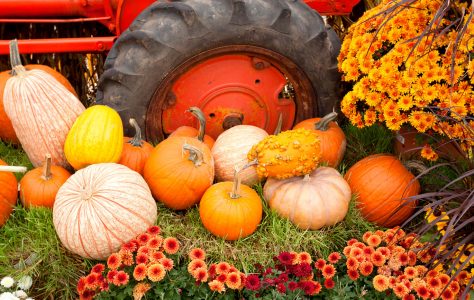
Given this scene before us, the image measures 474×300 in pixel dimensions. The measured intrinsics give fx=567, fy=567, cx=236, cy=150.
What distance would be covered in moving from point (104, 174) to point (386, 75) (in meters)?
1.54

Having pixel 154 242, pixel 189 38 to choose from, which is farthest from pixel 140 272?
pixel 189 38

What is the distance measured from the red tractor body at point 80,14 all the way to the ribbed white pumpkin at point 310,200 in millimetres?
1268

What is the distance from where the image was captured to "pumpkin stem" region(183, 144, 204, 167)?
2.85 meters

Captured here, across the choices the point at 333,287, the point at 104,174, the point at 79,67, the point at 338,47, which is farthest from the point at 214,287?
the point at 79,67

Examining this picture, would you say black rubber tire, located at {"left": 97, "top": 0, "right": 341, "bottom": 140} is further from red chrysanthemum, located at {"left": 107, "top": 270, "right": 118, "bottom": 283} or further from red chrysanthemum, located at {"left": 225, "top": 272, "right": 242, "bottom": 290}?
red chrysanthemum, located at {"left": 225, "top": 272, "right": 242, "bottom": 290}

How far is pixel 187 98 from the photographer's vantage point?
11.1 ft

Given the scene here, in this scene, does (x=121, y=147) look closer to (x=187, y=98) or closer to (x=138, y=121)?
(x=138, y=121)

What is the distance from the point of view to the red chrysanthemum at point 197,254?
8.66 feet

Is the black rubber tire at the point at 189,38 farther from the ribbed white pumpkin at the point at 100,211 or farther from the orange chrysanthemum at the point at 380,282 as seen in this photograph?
the orange chrysanthemum at the point at 380,282

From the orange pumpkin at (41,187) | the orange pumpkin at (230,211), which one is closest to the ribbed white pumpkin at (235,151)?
the orange pumpkin at (230,211)

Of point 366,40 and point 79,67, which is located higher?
point 366,40

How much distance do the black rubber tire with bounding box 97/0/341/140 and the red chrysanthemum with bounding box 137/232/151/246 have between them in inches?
32.3

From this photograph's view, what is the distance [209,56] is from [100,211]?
3.67ft

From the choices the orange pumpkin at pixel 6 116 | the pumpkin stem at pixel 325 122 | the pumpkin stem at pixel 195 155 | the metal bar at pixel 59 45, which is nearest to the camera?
the pumpkin stem at pixel 195 155
